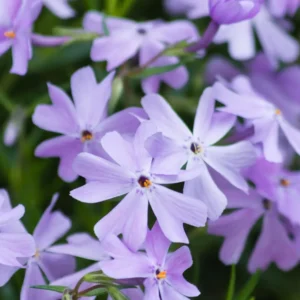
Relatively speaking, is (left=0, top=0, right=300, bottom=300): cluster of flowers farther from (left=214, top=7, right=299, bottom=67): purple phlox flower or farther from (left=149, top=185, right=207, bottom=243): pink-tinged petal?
(left=214, top=7, right=299, bottom=67): purple phlox flower

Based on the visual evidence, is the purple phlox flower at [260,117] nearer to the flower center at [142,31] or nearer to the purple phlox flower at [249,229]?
the purple phlox flower at [249,229]

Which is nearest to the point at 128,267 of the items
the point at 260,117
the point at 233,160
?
the point at 233,160

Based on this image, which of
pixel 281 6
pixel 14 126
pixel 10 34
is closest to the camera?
pixel 10 34

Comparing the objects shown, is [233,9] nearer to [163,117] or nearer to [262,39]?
[163,117]

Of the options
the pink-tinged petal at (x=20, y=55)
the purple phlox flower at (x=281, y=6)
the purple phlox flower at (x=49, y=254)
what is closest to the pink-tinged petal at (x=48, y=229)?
the purple phlox flower at (x=49, y=254)

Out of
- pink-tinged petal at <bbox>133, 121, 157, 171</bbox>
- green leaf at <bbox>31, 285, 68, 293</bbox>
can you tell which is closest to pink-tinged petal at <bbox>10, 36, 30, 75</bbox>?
pink-tinged petal at <bbox>133, 121, 157, 171</bbox>

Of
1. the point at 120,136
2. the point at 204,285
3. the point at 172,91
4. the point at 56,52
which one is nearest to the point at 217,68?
the point at 172,91

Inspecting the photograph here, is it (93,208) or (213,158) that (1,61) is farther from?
(213,158)
